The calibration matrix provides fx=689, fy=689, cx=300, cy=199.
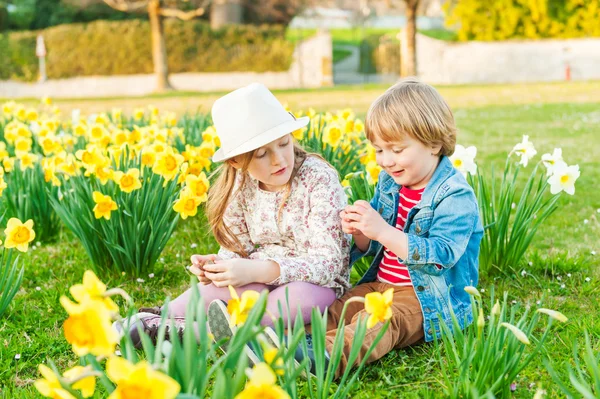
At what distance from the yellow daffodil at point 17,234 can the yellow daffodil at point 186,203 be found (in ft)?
1.70

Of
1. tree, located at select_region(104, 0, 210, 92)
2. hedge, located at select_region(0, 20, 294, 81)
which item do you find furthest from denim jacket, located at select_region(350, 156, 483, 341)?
hedge, located at select_region(0, 20, 294, 81)

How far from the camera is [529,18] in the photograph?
2281 centimetres

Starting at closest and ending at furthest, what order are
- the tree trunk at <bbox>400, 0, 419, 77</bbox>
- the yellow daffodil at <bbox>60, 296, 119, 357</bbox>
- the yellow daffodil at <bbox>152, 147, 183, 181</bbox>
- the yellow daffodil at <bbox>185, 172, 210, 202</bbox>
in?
the yellow daffodil at <bbox>60, 296, 119, 357</bbox> < the yellow daffodil at <bbox>185, 172, 210, 202</bbox> < the yellow daffodil at <bbox>152, 147, 183, 181</bbox> < the tree trunk at <bbox>400, 0, 419, 77</bbox>

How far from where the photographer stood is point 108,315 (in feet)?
3.94

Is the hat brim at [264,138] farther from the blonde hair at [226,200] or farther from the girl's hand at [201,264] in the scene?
the girl's hand at [201,264]

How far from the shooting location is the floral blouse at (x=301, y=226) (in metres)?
2.36

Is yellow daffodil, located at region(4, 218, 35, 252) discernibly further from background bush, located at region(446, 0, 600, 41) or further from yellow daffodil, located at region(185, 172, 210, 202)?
background bush, located at region(446, 0, 600, 41)

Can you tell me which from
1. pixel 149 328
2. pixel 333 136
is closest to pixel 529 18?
pixel 333 136

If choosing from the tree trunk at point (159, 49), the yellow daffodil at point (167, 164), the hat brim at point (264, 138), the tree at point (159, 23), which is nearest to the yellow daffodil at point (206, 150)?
the yellow daffodil at point (167, 164)

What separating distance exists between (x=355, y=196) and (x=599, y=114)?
8.26 metres

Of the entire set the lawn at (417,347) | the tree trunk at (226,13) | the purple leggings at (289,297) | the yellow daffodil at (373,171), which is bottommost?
the lawn at (417,347)

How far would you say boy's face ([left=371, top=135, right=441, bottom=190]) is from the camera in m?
2.21

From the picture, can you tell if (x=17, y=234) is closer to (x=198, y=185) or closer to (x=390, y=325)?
(x=198, y=185)

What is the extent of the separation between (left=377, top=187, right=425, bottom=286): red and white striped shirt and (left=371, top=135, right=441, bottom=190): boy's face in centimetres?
10
